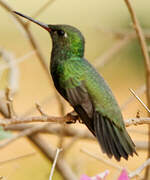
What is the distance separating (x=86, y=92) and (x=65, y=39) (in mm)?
436

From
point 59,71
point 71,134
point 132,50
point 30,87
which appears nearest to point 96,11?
point 132,50

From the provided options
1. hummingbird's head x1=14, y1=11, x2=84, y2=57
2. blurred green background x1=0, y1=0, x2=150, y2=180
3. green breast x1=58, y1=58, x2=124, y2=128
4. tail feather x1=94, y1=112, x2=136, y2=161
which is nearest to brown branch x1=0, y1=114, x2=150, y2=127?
tail feather x1=94, y1=112, x2=136, y2=161


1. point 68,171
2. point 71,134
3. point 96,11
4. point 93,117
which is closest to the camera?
point 93,117

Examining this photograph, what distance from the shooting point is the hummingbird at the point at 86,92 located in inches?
91.0

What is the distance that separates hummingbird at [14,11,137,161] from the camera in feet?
7.59

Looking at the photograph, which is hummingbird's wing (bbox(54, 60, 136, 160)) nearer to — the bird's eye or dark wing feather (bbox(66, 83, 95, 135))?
dark wing feather (bbox(66, 83, 95, 135))

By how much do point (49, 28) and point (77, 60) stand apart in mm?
281

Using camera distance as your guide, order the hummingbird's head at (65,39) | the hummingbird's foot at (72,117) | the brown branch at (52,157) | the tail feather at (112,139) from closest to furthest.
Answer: the tail feather at (112,139) < the hummingbird's foot at (72,117) < the hummingbird's head at (65,39) < the brown branch at (52,157)

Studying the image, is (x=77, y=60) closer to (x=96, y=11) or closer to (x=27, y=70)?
(x=27, y=70)

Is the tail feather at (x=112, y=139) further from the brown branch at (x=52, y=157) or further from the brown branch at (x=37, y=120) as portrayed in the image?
the brown branch at (x=52, y=157)

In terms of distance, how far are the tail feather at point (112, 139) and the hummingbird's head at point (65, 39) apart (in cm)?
52

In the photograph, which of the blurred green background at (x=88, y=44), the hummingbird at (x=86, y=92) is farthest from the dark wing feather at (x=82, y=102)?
the blurred green background at (x=88, y=44)

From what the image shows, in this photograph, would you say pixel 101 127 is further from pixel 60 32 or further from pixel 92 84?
pixel 60 32

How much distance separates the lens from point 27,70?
8.38 meters
